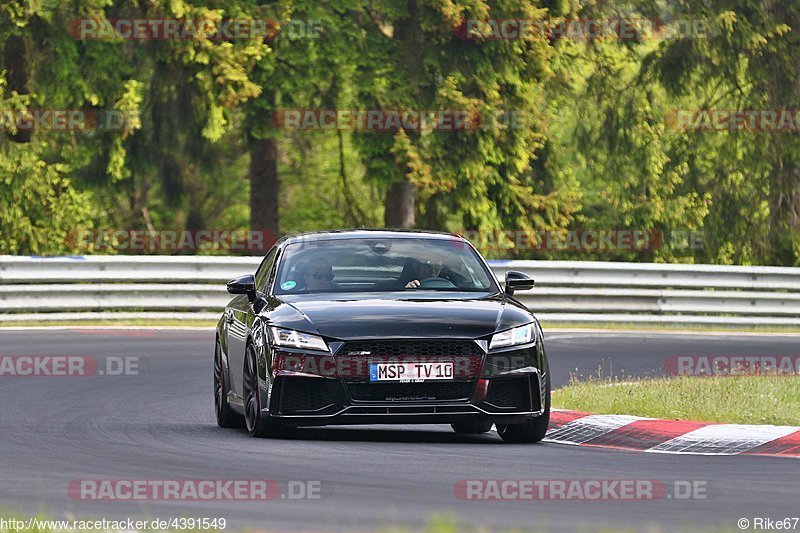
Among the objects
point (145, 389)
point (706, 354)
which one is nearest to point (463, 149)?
point (706, 354)

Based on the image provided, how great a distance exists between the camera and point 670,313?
86.9ft

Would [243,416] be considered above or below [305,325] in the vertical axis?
below

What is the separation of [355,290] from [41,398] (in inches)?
158

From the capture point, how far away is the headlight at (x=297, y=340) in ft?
36.6

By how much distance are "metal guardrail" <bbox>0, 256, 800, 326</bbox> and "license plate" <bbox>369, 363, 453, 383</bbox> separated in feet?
45.7

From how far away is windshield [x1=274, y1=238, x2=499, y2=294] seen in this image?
12.4 meters

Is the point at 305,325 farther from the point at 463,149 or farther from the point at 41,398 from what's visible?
the point at 463,149

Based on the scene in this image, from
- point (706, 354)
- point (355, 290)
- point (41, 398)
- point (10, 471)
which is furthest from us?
point (706, 354)

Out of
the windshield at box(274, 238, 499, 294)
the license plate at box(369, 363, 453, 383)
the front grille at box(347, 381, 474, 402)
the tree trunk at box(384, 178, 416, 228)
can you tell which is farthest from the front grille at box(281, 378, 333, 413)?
the tree trunk at box(384, 178, 416, 228)

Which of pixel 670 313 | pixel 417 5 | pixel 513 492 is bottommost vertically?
pixel 670 313

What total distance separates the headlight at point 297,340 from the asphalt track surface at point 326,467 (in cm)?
63

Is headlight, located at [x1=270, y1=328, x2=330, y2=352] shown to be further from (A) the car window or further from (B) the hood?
(A) the car window

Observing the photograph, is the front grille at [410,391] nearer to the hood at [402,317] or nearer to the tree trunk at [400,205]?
the hood at [402,317]

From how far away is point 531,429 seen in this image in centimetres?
1170
